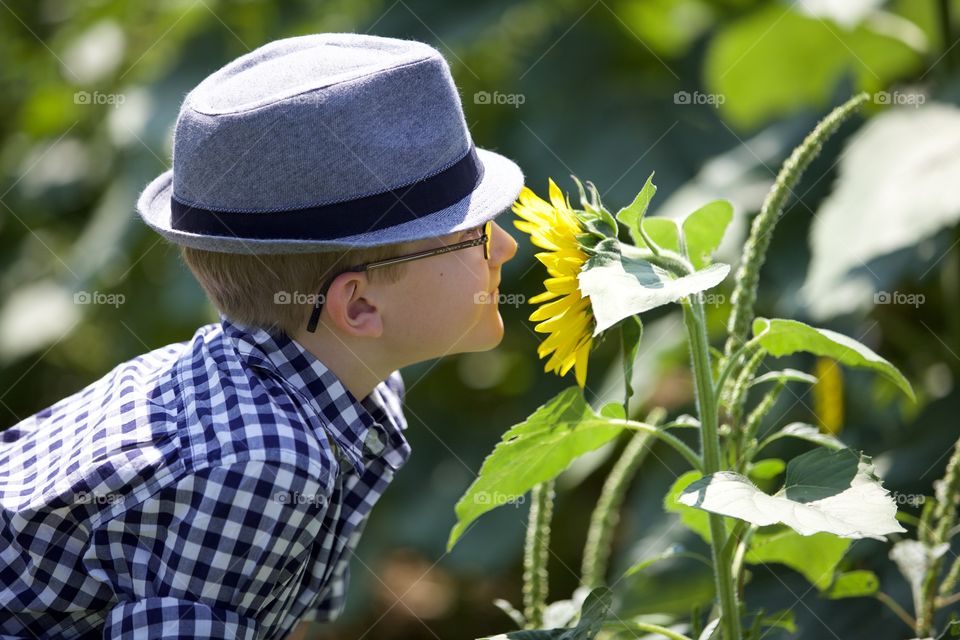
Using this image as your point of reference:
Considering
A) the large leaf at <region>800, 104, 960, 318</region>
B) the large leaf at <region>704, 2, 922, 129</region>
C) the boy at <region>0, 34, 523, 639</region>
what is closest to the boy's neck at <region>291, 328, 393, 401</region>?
the boy at <region>0, 34, 523, 639</region>

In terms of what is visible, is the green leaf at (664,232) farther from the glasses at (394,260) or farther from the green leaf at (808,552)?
the green leaf at (808,552)

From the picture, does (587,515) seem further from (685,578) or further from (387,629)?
(685,578)

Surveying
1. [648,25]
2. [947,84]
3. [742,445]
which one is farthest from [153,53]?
[742,445]

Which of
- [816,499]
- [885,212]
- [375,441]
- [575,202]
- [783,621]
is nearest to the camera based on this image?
[816,499]

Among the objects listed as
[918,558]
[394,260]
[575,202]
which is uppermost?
[394,260]

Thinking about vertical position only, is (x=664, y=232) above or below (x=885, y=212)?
above

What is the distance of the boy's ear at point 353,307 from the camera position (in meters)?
0.95

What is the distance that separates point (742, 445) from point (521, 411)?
1282 millimetres

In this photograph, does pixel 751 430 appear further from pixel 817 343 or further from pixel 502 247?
pixel 502 247

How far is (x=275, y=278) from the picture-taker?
971 mm

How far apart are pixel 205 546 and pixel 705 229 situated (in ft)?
1.57

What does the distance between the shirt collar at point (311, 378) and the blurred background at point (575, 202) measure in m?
0.43

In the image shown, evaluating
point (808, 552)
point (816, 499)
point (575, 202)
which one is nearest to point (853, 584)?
point (808, 552)

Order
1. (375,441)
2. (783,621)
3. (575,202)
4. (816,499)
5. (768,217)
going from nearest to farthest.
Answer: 1. (816,499)
2. (768,217)
3. (783,621)
4. (375,441)
5. (575,202)
